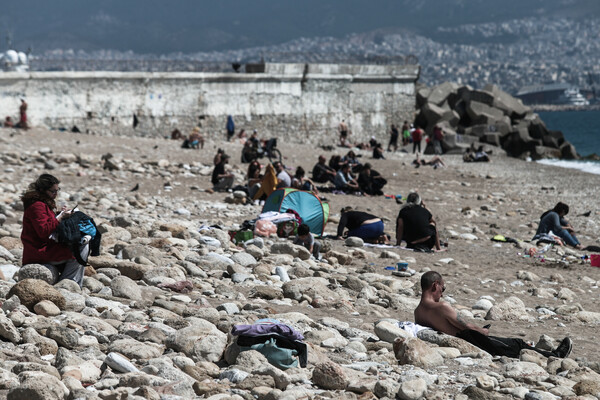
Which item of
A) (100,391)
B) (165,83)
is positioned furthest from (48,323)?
(165,83)

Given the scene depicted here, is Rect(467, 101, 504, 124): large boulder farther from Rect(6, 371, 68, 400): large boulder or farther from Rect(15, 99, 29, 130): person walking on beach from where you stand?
Rect(6, 371, 68, 400): large boulder

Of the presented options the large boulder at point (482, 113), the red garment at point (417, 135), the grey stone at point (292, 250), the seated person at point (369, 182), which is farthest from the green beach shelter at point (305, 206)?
the large boulder at point (482, 113)

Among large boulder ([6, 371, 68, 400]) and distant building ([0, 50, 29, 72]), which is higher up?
distant building ([0, 50, 29, 72])

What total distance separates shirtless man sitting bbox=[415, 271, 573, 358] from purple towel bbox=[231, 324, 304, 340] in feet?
4.74

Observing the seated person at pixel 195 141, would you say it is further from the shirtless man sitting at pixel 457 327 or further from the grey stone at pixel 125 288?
the shirtless man sitting at pixel 457 327

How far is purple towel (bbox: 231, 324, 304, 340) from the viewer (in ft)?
17.2

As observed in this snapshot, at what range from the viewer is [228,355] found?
5211mm

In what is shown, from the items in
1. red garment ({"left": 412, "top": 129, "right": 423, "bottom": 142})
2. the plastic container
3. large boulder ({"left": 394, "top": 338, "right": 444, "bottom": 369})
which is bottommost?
the plastic container

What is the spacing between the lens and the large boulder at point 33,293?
5727mm

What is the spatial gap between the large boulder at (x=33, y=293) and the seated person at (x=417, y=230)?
6.20 m

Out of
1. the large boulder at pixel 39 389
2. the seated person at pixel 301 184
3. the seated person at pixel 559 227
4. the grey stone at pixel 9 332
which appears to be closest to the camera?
the large boulder at pixel 39 389

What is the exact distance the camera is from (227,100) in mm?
30844

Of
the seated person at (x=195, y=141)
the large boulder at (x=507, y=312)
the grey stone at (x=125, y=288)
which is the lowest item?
the large boulder at (x=507, y=312)

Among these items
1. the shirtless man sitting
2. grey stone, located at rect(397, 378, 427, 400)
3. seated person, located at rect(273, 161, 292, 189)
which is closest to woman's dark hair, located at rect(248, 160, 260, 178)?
seated person, located at rect(273, 161, 292, 189)
